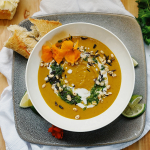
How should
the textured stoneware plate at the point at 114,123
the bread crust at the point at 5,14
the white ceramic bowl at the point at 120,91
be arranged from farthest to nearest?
the bread crust at the point at 5,14
the textured stoneware plate at the point at 114,123
the white ceramic bowl at the point at 120,91

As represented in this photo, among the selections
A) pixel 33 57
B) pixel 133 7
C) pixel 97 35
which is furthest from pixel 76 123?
pixel 133 7

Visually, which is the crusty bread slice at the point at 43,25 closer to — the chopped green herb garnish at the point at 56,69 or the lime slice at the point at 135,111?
the chopped green herb garnish at the point at 56,69

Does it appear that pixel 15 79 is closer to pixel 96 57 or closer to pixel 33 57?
pixel 33 57

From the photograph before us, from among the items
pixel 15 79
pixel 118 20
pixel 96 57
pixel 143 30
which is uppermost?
pixel 118 20

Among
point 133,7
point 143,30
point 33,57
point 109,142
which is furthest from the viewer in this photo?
point 133,7

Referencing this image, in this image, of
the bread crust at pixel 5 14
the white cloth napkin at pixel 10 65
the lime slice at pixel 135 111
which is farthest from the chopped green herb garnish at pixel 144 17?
the bread crust at pixel 5 14

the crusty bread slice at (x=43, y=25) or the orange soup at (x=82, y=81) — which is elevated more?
the crusty bread slice at (x=43, y=25)

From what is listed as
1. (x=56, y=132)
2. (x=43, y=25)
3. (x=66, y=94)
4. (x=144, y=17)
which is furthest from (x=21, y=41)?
(x=144, y=17)
